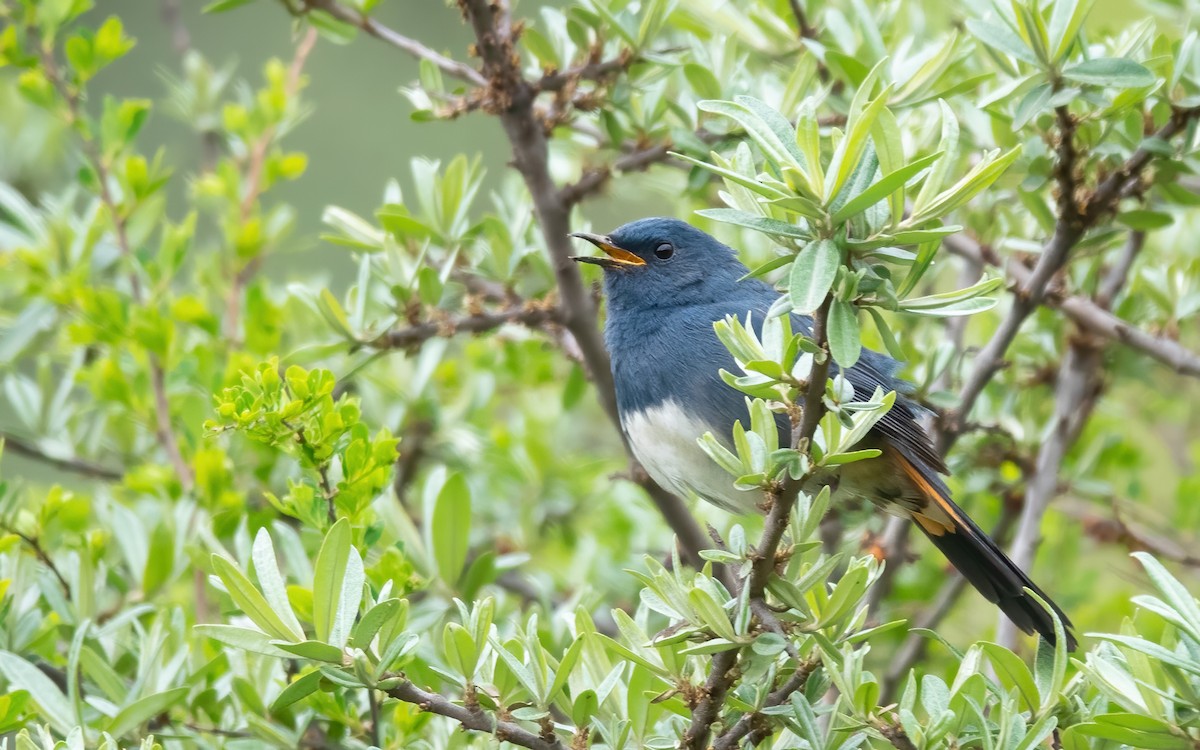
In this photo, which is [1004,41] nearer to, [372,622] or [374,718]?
[372,622]

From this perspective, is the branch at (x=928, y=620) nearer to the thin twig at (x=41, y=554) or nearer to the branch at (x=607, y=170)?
the branch at (x=607, y=170)

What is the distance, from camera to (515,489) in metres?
4.44

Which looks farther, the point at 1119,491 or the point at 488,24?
the point at 1119,491

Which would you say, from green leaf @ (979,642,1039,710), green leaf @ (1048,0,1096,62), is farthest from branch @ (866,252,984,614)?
green leaf @ (979,642,1039,710)

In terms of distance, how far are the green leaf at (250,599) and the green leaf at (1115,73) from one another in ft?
6.17

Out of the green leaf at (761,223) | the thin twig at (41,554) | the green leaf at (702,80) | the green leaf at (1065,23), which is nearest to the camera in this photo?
the green leaf at (761,223)

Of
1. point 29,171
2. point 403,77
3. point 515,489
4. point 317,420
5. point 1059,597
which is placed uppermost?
point 403,77

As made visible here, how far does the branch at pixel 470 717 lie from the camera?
6.68 feet

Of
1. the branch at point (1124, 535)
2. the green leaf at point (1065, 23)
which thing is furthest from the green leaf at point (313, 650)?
the branch at point (1124, 535)

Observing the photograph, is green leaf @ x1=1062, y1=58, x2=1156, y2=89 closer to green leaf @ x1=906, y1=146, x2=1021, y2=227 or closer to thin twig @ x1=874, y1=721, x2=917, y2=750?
green leaf @ x1=906, y1=146, x2=1021, y2=227

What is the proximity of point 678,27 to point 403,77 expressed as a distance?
282 inches

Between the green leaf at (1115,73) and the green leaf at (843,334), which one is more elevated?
the green leaf at (1115,73)

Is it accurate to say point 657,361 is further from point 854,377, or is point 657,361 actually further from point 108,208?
point 108,208

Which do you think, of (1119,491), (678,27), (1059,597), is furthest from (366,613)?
(1119,491)
